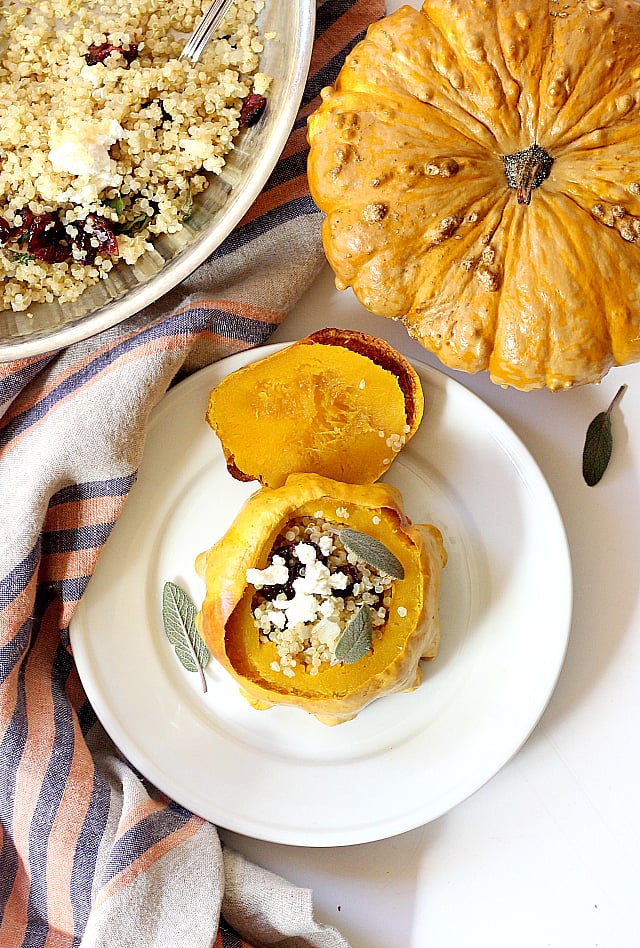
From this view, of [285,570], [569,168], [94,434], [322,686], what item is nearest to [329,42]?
[569,168]

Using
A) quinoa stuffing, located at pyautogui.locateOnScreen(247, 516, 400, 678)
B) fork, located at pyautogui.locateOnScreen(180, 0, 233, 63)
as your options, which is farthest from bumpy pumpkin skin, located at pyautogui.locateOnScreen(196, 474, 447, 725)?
fork, located at pyautogui.locateOnScreen(180, 0, 233, 63)

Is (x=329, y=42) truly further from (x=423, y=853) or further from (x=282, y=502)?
(x=423, y=853)

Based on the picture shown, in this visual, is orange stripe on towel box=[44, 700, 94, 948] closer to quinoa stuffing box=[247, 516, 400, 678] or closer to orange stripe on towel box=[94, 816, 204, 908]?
orange stripe on towel box=[94, 816, 204, 908]

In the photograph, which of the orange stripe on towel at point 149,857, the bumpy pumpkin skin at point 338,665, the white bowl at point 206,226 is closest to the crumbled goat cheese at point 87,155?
the white bowl at point 206,226

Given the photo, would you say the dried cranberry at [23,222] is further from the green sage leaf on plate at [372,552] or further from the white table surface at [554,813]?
the green sage leaf on plate at [372,552]

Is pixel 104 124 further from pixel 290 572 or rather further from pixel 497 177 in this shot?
pixel 290 572

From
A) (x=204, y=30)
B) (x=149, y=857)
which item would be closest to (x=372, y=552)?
(x=149, y=857)
